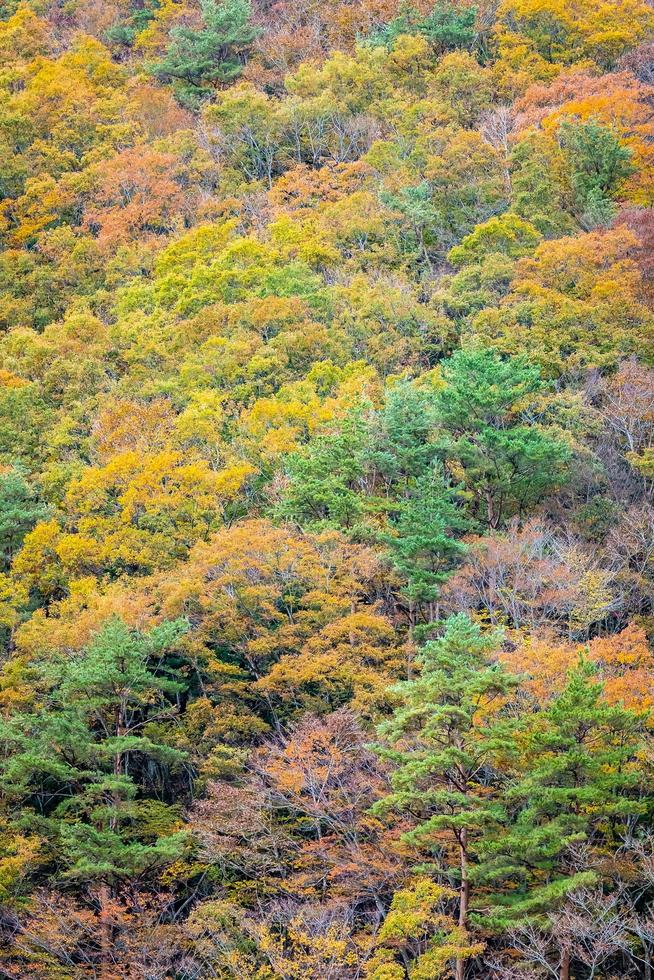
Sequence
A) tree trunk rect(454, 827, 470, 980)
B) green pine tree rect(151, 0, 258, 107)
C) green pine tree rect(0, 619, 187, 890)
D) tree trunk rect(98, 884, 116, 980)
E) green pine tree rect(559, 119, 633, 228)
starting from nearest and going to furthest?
tree trunk rect(454, 827, 470, 980) → tree trunk rect(98, 884, 116, 980) → green pine tree rect(0, 619, 187, 890) → green pine tree rect(559, 119, 633, 228) → green pine tree rect(151, 0, 258, 107)

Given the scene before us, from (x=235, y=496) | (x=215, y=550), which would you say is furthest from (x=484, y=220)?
(x=215, y=550)

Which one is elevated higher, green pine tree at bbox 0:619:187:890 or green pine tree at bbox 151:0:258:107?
green pine tree at bbox 151:0:258:107

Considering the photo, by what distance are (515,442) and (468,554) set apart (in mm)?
3380

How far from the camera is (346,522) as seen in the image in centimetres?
2788

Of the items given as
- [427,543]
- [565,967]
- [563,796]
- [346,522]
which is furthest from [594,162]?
[565,967]

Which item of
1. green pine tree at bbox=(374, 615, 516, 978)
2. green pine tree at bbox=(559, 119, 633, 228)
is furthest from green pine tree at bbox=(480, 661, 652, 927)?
green pine tree at bbox=(559, 119, 633, 228)

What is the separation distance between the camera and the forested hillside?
63.9ft

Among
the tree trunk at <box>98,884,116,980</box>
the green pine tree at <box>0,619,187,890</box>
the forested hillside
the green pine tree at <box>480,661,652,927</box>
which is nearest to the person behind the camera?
the green pine tree at <box>480,661,652,927</box>

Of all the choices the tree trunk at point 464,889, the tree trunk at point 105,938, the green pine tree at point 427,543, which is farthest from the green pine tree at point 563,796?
the tree trunk at point 105,938

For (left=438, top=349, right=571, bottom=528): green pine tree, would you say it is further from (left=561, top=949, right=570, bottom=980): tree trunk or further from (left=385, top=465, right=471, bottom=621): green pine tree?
(left=561, top=949, right=570, bottom=980): tree trunk

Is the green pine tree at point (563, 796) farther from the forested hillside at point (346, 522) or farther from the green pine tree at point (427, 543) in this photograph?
the green pine tree at point (427, 543)

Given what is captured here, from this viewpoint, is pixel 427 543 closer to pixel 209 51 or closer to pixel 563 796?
pixel 563 796

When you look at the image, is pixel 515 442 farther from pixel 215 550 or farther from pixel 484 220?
pixel 484 220

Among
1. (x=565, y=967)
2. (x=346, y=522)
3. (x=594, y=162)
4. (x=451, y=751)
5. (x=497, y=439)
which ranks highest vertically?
(x=594, y=162)
